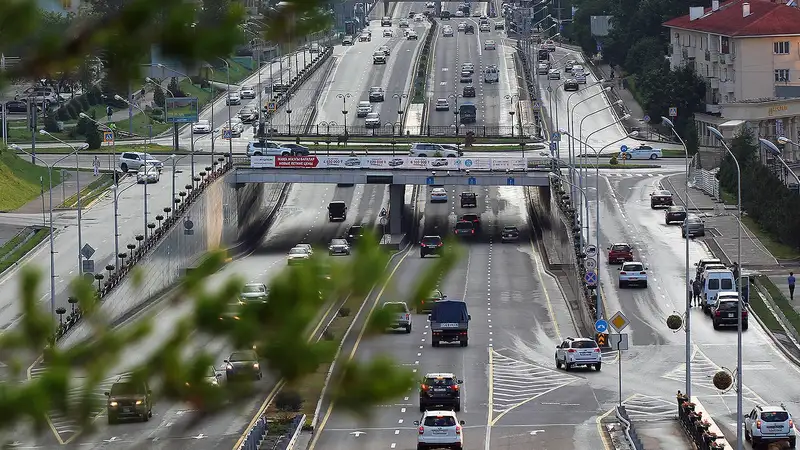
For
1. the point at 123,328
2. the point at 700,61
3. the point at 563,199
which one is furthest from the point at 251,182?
the point at 123,328

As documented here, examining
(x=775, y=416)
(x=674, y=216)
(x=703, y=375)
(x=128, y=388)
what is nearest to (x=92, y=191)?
(x=674, y=216)

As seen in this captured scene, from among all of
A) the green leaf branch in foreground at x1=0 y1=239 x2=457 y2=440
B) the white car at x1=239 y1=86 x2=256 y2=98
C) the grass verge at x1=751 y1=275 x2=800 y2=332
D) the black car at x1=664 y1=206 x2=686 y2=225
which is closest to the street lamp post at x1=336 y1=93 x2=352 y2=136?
the white car at x1=239 y1=86 x2=256 y2=98

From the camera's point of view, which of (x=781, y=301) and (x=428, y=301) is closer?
(x=428, y=301)

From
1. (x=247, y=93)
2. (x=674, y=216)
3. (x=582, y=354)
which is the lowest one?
(x=582, y=354)

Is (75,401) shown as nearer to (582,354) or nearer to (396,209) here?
(582,354)

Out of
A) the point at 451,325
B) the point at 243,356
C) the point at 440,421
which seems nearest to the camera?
the point at 243,356

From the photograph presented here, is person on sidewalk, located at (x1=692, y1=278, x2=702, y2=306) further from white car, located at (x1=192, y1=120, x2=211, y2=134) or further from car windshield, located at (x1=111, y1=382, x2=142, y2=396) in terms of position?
white car, located at (x1=192, y1=120, x2=211, y2=134)

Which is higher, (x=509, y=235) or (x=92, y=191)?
(x=92, y=191)
